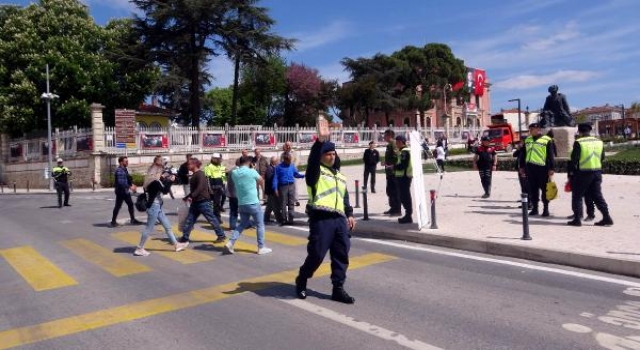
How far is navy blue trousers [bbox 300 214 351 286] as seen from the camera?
18.7 feet

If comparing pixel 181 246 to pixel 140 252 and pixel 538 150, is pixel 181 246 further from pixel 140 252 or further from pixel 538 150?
pixel 538 150

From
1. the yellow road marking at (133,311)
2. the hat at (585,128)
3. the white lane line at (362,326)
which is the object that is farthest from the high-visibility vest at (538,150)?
the white lane line at (362,326)

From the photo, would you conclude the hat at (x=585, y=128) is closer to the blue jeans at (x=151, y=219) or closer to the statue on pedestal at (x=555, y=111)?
the blue jeans at (x=151, y=219)

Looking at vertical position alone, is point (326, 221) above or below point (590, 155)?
below

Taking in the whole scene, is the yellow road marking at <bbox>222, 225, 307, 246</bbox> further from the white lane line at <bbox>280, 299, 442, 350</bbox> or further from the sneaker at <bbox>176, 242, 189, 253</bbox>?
the white lane line at <bbox>280, 299, 442, 350</bbox>

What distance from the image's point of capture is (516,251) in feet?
26.5

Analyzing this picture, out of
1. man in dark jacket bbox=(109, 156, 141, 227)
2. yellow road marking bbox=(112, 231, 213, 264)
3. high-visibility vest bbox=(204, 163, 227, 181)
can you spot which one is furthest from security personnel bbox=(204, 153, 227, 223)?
man in dark jacket bbox=(109, 156, 141, 227)

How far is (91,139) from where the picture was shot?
2995 cm

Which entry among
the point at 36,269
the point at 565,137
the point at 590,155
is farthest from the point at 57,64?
the point at 590,155

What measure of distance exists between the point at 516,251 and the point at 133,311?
→ 5.43 m

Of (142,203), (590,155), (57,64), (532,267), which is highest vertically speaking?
(57,64)

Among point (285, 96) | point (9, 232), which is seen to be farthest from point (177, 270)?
point (285, 96)

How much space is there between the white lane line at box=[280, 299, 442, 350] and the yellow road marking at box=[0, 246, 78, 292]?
3408 mm

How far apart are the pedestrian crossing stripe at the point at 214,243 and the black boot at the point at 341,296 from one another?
335 cm
